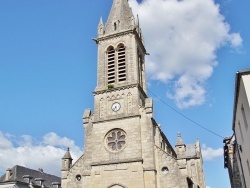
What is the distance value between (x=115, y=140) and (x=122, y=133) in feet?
2.95

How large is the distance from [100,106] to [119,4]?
44.0 ft

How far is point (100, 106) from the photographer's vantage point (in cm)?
2856

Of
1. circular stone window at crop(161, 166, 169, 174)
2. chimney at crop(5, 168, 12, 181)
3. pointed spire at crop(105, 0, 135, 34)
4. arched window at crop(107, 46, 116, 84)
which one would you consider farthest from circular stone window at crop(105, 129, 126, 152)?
chimney at crop(5, 168, 12, 181)

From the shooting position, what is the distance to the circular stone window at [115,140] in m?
26.4

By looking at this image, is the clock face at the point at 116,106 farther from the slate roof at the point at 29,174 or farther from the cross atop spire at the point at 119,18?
the slate roof at the point at 29,174

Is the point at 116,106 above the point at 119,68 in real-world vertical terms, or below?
below

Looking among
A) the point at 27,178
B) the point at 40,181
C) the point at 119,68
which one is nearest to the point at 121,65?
the point at 119,68

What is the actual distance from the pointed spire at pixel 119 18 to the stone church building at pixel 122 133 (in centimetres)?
12

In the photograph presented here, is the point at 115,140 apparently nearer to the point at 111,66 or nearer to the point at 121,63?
the point at 111,66

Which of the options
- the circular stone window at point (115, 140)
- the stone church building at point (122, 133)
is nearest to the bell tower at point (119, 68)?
the stone church building at point (122, 133)

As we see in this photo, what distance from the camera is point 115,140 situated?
26.8 m

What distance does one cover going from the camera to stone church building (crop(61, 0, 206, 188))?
24.5 m

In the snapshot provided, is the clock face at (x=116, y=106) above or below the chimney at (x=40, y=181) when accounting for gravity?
above

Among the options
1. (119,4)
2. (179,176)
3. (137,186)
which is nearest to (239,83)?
(179,176)
